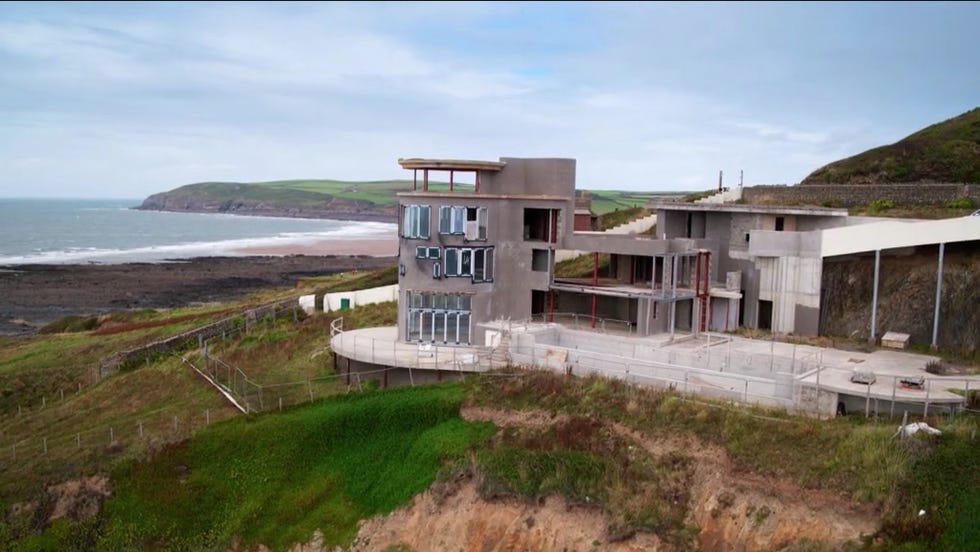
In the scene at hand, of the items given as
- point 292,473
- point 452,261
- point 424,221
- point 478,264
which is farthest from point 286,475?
point 424,221

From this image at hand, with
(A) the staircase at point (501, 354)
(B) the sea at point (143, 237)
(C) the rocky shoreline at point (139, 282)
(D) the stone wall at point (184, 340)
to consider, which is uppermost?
(A) the staircase at point (501, 354)

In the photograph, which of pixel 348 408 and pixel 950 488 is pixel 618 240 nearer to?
pixel 348 408

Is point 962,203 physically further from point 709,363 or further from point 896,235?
point 709,363

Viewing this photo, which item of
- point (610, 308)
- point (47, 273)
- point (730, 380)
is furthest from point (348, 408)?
point (47, 273)

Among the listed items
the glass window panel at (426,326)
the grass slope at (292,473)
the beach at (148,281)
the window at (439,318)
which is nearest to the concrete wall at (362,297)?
the window at (439,318)

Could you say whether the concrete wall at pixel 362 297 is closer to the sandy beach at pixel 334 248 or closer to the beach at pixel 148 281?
the beach at pixel 148 281

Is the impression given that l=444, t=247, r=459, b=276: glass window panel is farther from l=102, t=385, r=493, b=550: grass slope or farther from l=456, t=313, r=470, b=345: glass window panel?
l=102, t=385, r=493, b=550: grass slope

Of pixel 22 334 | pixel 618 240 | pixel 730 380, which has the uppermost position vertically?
pixel 618 240

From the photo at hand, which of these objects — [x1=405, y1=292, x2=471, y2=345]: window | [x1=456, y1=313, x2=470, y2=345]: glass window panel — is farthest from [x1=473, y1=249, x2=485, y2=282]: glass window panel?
[x1=456, y1=313, x2=470, y2=345]: glass window panel
